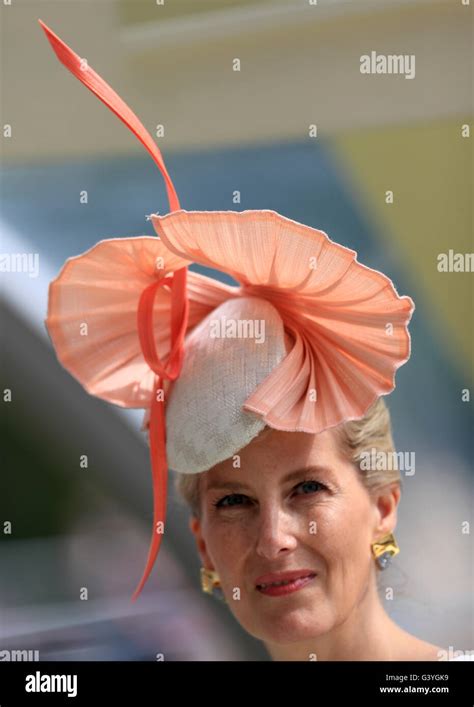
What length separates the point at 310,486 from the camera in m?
1.59

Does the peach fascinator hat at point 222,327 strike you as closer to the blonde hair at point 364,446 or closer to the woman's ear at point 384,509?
the blonde hair at point 364,446

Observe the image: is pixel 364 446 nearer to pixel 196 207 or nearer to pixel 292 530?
pixel 292 530

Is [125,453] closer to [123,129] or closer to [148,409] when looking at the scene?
[148,409]

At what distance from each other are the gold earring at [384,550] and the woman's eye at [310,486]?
0.56 ft

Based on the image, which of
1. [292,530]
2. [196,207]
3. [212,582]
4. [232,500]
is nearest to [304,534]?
[292,530]

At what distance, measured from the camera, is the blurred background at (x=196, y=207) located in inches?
82.4

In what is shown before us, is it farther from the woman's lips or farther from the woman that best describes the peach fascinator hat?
the woman's lips

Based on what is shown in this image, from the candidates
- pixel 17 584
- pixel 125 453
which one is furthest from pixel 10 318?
pixel 17 584

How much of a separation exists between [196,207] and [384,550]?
96cm

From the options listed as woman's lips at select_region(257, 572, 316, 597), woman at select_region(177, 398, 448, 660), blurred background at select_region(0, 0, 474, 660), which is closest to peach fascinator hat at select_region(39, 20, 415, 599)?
woman at select_region(177, 398, 448, 660)

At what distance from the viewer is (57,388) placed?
230 cm

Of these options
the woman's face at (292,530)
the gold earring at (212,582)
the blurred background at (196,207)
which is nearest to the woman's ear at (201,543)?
the gold earring at (212,582)

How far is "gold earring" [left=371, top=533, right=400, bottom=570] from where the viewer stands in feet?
5.50

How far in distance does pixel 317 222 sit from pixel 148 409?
72 cm
